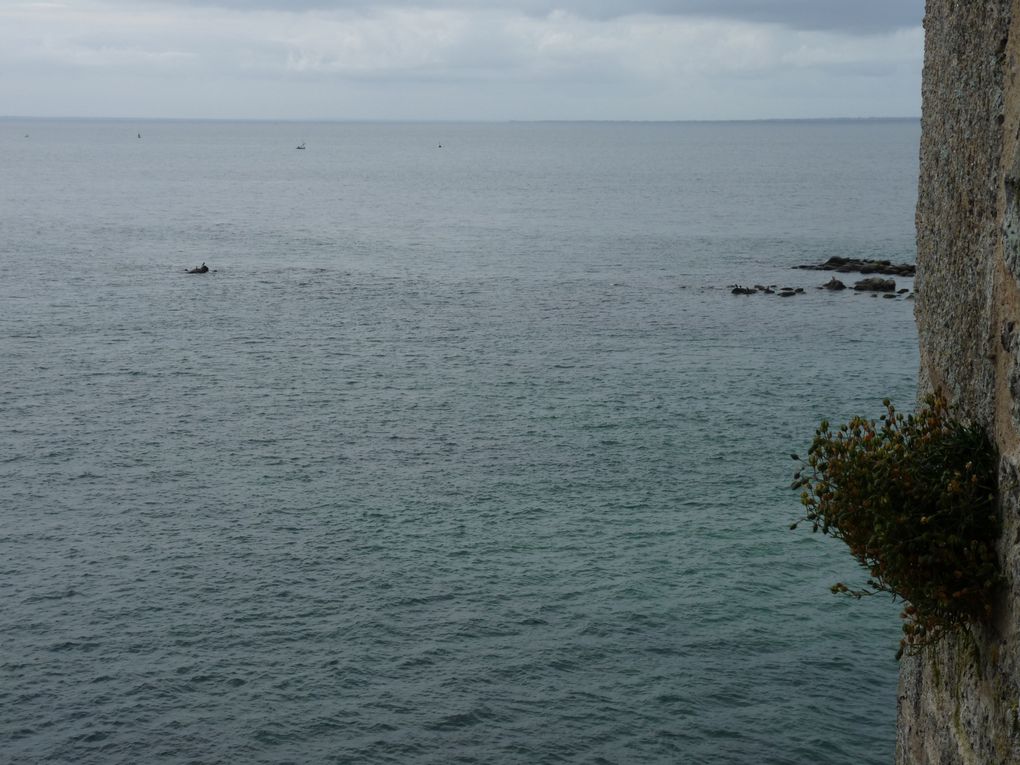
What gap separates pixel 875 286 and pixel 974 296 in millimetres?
72451

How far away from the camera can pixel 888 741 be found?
25.5 metres

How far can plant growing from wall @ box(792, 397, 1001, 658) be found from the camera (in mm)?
11391

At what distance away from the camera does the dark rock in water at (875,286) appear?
8144 centimetres

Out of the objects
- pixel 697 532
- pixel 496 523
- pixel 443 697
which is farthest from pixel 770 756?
pixel 496 523

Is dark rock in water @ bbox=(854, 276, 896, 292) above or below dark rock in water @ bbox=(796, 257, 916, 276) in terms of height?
below

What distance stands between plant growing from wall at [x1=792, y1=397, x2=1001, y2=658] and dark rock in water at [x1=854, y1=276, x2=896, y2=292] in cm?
7263

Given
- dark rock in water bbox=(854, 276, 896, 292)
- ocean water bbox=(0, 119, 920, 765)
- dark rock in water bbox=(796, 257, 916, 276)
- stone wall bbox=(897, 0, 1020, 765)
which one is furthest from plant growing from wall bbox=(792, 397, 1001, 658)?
dark rock in water bbox=(796, 257, 916, 276)

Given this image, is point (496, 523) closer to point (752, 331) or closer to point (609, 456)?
point (609, 456)

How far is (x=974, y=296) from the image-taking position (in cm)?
1276

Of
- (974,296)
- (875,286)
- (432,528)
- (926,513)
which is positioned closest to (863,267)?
(875,286)

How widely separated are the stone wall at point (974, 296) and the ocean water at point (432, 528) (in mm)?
12962

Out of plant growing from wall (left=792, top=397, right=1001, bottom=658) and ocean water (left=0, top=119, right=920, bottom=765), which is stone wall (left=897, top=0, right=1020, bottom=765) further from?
ocean water (left=0, top=119, right=920, bottom=765)

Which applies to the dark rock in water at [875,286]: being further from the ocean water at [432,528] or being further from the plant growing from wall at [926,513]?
the plant growing from wall at [926,513]

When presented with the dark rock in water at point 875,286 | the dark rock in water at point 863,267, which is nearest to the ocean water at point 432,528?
the dark rock in water at point 875,286
